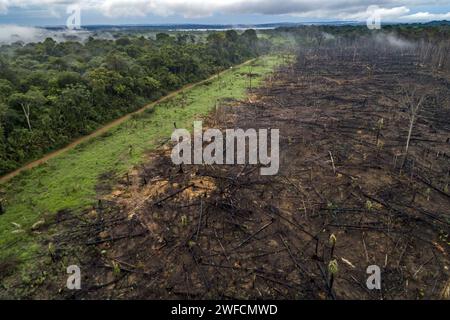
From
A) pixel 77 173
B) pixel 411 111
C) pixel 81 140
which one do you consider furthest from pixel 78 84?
pixel 411 111

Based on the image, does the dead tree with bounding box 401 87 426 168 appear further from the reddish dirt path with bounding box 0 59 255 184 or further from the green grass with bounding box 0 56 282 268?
the reddish dirt path with bounding box 0 59 255 184

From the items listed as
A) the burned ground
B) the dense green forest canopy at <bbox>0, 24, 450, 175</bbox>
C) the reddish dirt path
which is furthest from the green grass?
the dense green forest canopy at <bbox>0, 24, 450, 175</bbox>

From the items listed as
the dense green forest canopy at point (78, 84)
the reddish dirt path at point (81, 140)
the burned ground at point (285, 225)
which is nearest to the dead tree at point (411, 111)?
the burned ground at point (285, 225)

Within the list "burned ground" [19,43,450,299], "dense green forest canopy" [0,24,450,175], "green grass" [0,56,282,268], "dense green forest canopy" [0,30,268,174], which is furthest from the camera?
"dense green forest canopy" [0,24,450,175]

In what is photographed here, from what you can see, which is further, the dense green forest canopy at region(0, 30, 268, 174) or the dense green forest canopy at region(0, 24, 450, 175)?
the dense green forest canopy at region(0, 24, 450, 175)

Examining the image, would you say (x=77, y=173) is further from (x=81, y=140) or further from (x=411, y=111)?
(x=411, y=111)

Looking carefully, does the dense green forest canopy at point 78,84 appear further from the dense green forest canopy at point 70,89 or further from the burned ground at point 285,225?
the burned ground at point 285,225
